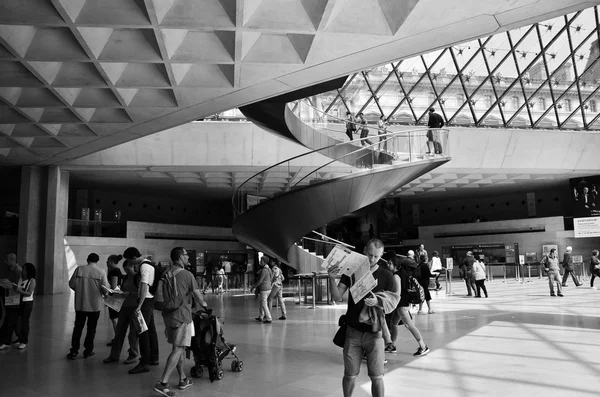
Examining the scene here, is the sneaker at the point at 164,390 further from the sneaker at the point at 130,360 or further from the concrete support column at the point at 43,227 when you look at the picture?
the concrete support column at the point at 43,227

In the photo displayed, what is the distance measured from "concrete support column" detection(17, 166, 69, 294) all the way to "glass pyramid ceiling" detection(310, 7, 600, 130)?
17.8 m

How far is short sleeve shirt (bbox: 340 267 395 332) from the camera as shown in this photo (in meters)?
4.68

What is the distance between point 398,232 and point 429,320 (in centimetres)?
2797

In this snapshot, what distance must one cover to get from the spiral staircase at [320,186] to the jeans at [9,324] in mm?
9089

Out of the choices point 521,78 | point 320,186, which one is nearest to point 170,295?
point 320,186

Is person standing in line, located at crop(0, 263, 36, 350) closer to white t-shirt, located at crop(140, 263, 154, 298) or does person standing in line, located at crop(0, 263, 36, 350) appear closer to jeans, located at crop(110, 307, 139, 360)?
jeans, located at crop(110, 307, 139, 360)

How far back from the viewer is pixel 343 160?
17484 millimetres

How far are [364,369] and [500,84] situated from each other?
3228cm

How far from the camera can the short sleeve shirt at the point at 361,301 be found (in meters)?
4.68

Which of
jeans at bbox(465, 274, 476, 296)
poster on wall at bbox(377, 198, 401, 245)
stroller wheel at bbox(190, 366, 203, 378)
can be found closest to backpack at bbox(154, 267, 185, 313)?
stroller wheel at bbox(190, 366, 203, 378)

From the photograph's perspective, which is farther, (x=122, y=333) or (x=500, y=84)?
(x=500, y=84)

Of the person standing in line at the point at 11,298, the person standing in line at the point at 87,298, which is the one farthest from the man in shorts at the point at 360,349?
the person standing in line at the point at 11,298

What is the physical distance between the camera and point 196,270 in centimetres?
3281

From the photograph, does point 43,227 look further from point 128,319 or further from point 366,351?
point 366,351
